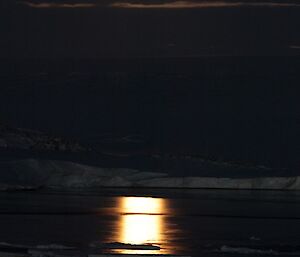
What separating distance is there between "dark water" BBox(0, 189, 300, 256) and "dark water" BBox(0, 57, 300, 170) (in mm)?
9701

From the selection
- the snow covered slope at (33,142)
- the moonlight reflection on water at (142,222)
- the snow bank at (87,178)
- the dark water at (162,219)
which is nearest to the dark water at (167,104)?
the snow covered slope at (33,142)

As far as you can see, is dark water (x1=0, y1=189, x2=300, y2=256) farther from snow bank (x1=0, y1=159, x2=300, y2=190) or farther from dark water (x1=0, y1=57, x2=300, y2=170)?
dark water (x1=0, y1=57, x2=300, y2=170)

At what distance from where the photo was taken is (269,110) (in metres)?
73.0

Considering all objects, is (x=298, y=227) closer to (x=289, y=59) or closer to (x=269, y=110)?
(x=269, y=110)

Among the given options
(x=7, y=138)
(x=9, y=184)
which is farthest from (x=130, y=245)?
(x=7, y=138)

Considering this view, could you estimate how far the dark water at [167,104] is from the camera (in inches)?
2489

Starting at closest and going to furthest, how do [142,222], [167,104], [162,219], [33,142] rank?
[142,222]
[162,219]
[33,142]
[167,104]

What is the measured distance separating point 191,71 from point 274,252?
55.9 metres

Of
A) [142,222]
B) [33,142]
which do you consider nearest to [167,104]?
[33,142]

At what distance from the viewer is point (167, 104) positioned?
75750mm

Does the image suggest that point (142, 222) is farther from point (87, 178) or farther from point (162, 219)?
point (87, 178)

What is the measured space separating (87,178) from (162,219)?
13.0m

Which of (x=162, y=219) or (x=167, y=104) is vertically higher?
(x=167, y=104)

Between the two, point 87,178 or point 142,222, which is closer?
point 142,222
